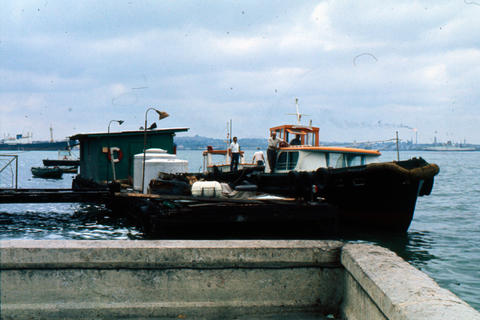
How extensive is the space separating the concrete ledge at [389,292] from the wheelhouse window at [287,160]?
13.3 metres

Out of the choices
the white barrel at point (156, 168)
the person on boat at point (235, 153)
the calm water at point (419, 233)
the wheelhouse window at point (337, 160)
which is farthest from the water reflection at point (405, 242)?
the person on boat at point (235, 153)

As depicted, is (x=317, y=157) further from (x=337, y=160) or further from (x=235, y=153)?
(x=235, y=153)

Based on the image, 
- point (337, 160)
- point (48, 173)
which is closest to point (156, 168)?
point (337, 160)

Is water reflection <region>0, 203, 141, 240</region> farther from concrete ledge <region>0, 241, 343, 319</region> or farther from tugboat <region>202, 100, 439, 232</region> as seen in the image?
concrete ledge <region>0, 241, 343, 319</region>

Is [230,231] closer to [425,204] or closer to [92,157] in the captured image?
[92,157]

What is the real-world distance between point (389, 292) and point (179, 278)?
64.1 inches

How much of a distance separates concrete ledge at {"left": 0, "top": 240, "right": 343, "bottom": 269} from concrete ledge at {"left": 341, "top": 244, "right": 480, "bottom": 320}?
29 centimetres

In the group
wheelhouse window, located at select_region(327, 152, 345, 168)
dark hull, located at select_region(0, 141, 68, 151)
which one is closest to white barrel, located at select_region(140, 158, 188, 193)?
wheelhouse window, located at select_region(327, 152, 345, 168)

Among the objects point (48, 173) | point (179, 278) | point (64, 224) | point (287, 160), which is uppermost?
point (287, 160)

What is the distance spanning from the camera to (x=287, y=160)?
17.4 m

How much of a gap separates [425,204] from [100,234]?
65.7 ft

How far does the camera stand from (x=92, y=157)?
24453 mm

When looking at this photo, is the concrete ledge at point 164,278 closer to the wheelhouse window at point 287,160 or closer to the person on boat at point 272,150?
the wheelhouse window at point 287,160

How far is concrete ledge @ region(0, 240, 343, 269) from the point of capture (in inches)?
139
